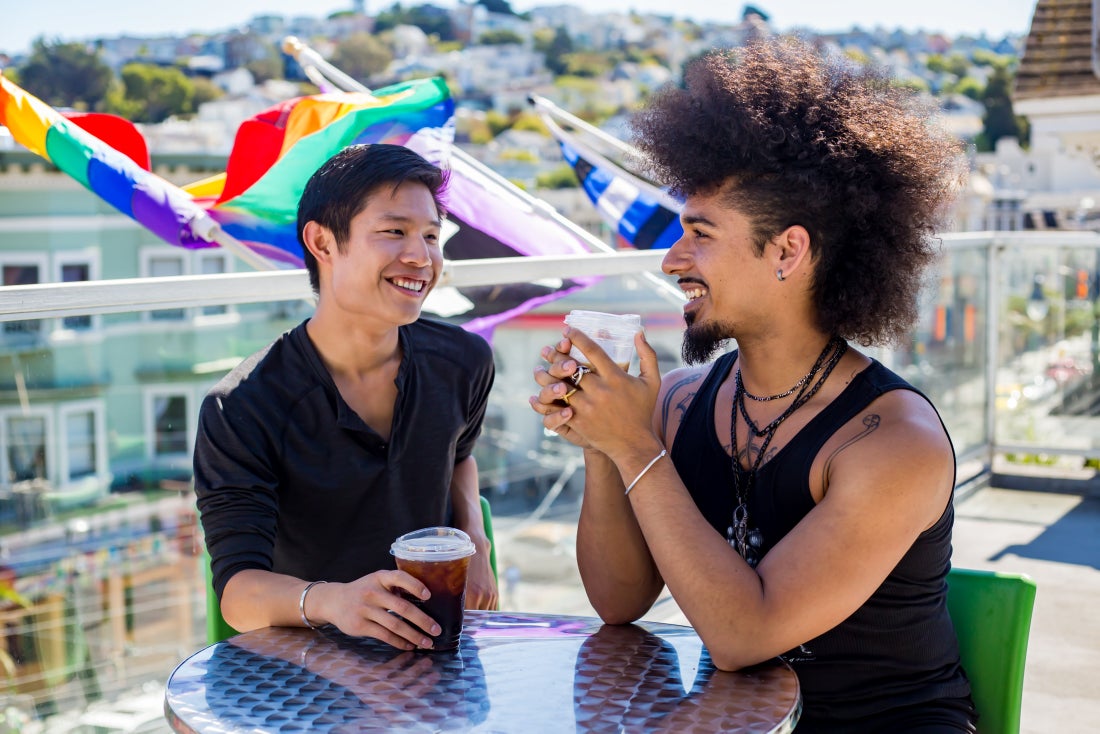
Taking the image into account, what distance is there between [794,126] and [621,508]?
0.66m

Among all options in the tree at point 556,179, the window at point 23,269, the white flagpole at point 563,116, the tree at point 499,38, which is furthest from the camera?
the tree at point 499,38

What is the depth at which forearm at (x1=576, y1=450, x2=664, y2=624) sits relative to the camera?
180 cm

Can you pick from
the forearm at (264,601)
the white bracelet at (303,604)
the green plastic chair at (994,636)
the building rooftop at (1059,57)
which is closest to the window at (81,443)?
the forearm at (264,601)

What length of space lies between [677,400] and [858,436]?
1.50ft

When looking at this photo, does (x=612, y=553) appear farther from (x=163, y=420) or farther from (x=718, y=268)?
(x=163, y=420)

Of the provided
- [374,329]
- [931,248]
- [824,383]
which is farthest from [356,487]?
[931,248]

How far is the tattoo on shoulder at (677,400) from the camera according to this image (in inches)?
80.7

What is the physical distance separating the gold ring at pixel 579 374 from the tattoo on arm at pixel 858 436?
1.28 ft

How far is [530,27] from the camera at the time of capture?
140375 mm

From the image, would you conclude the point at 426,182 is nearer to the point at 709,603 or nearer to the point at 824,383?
the point at 824,383

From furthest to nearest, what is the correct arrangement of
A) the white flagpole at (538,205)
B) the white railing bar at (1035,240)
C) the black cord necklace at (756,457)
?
the white railing bar at (1035,240) → the white flagpole at (538,205) → the black cord necklace at (756,457)

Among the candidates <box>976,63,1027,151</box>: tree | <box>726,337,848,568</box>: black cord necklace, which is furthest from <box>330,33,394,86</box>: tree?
<box>726,337,848,568</box>: black cord necklace

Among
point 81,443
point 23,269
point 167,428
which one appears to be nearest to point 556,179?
point 23,269

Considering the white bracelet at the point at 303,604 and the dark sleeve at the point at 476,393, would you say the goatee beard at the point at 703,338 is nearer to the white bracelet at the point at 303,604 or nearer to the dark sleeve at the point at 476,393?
the dark sleeve at the point at 476,393
